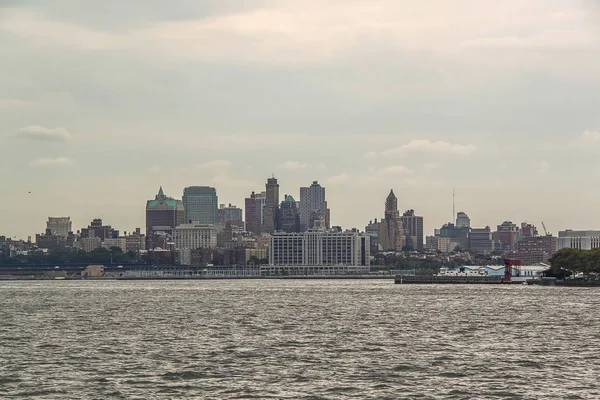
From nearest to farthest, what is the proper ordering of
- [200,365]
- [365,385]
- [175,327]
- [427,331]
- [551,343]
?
[365,385] < [200,365] < [551,343] < [427,331] < [175,327]

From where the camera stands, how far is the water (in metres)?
50.8

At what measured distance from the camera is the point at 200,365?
59.3m

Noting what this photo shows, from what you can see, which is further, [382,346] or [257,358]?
[382,346]

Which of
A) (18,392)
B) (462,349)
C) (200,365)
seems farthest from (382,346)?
(18,392)

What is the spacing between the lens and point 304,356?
209ft

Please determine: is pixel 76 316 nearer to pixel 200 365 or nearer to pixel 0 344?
pixel 0 344

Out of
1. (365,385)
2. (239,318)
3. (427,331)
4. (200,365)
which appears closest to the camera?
(365,385)

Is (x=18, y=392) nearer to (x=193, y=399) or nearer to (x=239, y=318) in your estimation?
(x=193, y=399)

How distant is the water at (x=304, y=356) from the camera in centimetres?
5081

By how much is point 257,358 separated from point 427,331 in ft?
75.8

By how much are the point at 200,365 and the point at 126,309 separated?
6701 centimetres

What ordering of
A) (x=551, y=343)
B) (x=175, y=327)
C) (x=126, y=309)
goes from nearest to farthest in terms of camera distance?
(x=551, y=343), (x=175, y=327), (x=126, y=309)

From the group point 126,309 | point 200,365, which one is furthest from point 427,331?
point 126,309

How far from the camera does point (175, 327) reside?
89.3m
